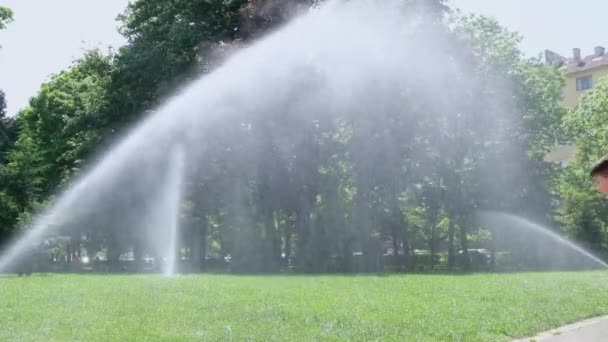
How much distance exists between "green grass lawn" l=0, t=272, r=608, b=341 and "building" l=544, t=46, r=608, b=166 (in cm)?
7067

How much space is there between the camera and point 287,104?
36188 mm

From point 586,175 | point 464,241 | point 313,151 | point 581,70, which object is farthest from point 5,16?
point 581,70

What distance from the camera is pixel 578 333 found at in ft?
39.1

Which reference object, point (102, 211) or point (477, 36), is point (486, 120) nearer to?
point (477, 36)

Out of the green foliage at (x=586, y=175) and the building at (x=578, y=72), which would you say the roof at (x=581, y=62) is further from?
the green foliage at (x=586, y=175)

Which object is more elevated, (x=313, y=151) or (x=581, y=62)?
(x=581, y=62)

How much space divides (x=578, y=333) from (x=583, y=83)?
274 ft

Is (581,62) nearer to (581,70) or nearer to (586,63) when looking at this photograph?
(586,63)

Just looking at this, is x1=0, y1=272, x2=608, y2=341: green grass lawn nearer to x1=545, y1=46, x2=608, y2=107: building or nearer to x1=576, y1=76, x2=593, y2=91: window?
x1=545, y1=46, x2=608, y2=107: building

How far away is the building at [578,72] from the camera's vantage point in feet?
281

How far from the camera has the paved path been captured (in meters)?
11.3

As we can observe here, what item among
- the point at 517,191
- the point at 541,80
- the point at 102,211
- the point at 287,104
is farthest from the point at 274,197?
the point at 541,80

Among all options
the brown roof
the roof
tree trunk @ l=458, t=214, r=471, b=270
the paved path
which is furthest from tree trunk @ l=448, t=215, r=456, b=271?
the brown roof

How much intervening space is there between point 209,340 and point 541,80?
43350 millimetres
